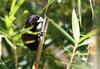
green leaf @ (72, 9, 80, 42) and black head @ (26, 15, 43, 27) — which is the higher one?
black head @ (26, 15, 43, 27)

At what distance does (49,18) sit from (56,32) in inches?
2.7

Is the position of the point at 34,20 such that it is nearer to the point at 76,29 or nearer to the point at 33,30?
the point at 33,30

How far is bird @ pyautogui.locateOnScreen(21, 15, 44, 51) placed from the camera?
1.09m

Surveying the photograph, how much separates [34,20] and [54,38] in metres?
0.11

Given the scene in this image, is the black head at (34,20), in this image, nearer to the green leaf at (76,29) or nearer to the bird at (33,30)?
the bird at (33,30)

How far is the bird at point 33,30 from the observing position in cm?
109

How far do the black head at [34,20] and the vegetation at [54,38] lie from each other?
2 centimetres

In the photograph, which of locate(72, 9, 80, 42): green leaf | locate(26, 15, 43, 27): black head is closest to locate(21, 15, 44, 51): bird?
locate(26, 15, 43, 27): black head

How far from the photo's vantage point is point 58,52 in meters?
1.15

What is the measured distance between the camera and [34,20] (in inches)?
42.8

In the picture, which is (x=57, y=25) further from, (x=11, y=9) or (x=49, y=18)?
(x=11, y=9)

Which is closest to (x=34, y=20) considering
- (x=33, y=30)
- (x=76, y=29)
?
(x=33, y=30)

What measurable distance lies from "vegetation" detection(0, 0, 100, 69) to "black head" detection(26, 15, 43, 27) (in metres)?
0.02

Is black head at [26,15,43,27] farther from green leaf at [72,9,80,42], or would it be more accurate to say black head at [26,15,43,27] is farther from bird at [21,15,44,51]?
A: green leaf at [72,9,80,42]
